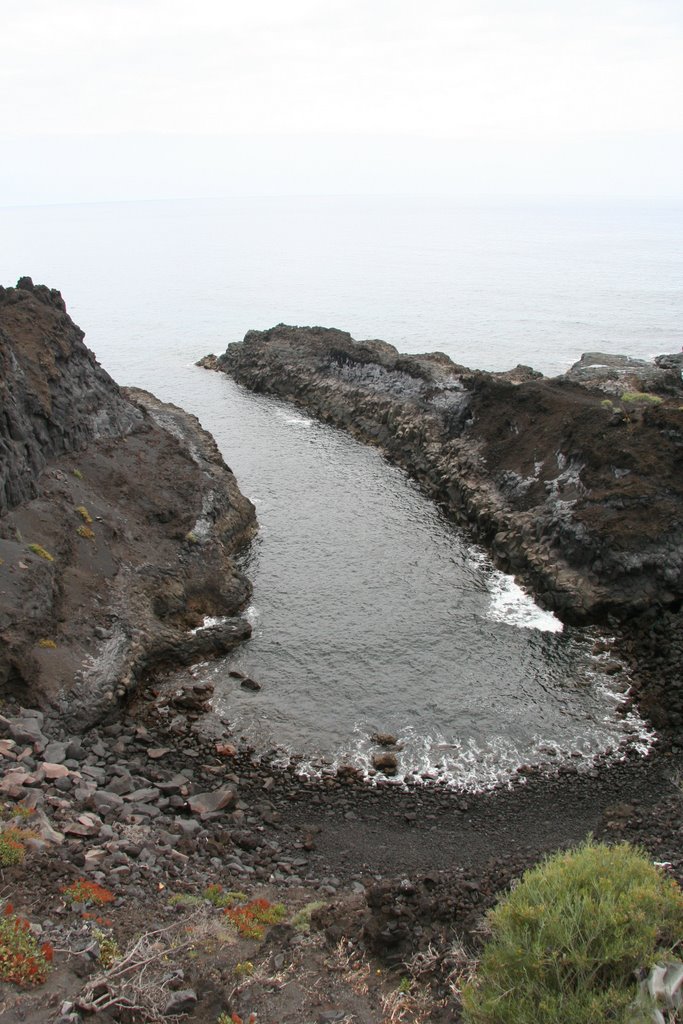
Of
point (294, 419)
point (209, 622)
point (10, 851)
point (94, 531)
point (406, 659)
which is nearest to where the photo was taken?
point (10, 851)

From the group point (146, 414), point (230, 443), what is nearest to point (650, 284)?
point (230, 443)

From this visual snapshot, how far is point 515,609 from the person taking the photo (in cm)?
4456

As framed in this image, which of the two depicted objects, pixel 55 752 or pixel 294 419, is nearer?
pixel 55 752

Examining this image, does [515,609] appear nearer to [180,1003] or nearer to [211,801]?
[211,801]

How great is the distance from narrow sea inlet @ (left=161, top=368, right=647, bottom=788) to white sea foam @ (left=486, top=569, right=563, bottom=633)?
0.11 m

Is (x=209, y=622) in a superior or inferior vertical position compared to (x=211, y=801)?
superior

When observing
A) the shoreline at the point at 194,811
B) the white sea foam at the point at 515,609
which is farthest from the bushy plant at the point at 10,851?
the white sea foam at the point at 515,609

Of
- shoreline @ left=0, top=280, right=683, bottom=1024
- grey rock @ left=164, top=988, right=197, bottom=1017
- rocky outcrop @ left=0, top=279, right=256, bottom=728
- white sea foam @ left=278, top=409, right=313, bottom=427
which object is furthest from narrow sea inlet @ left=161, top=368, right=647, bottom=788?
white sea foam @ left=278, top=409, right=313, bottom=427

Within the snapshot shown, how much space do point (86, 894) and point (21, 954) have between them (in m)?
3.86

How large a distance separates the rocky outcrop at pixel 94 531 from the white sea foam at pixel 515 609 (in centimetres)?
1464

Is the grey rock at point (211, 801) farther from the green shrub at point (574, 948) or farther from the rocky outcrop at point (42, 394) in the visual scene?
the rocky outcrop at point (42, 394)

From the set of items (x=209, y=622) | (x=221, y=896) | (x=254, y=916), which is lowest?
(x=221, y=896)

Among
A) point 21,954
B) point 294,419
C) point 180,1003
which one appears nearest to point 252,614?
point 21,954

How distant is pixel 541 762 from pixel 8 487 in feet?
99.6
